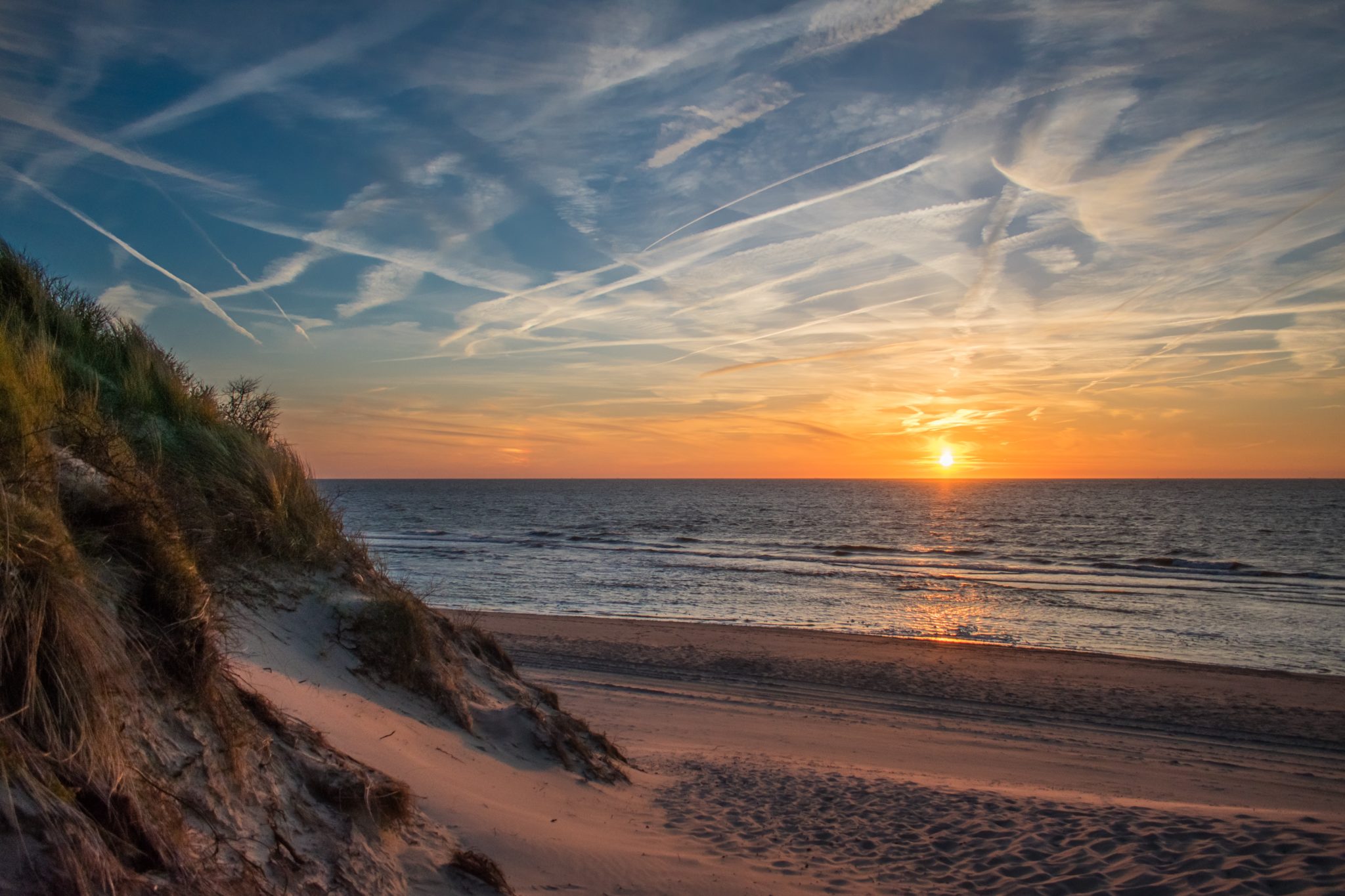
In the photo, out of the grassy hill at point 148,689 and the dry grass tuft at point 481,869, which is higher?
the grassy hill at point 148,689

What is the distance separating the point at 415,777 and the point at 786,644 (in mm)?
14379

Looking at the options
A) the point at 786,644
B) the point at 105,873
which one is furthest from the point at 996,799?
the point at 786,644

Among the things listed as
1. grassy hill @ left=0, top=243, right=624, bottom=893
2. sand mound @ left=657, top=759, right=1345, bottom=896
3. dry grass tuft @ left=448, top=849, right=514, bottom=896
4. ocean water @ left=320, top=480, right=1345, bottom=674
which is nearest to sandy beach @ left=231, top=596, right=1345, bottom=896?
sand mound @ left=657, top=759, right=1345, bottom=896

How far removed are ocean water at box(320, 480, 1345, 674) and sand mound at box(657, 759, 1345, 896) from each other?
5626mm

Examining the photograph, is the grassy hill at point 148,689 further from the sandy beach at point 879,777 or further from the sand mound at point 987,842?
the sand mound at point 987,842

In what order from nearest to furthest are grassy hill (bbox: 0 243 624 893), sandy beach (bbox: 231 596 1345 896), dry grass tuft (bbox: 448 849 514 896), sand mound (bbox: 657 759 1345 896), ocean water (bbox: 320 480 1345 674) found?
1. grassy hill (bbox: 0 243 624 893)
2. dry grass tuft (bbox: 448 849 514 896)
3. sandy beach (bbox: 231 596 1345 896)
4. sand mound (bbox: 657 759 1345 896)
5. ocean water (bbox: 320 480 1345 674)

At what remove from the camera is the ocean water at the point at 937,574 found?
22531mm

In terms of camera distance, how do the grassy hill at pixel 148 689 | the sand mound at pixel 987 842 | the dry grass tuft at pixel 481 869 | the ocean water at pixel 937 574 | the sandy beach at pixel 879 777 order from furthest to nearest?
the ocean water at pixel 937 574 < the sand mound at pixel 987 842 < the sandy beach at pixel 879 777 < the dry grass tuft at pixel 481 869 < the grassy hill at pixel 148 689

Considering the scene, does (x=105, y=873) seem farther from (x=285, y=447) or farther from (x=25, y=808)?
(x=285, y=447)

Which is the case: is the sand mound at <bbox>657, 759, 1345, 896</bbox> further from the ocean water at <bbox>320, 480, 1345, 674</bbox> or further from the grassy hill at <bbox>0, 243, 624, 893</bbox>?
the ocean water at <bbox>320, 480, 1345, 674</bbox>

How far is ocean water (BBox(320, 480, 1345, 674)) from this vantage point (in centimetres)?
2253

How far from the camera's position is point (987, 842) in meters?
6.86

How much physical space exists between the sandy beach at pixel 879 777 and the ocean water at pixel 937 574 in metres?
3.68

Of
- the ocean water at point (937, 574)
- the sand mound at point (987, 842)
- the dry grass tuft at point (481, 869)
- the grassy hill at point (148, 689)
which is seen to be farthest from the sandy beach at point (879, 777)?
the ocean water at point (937, 574)
